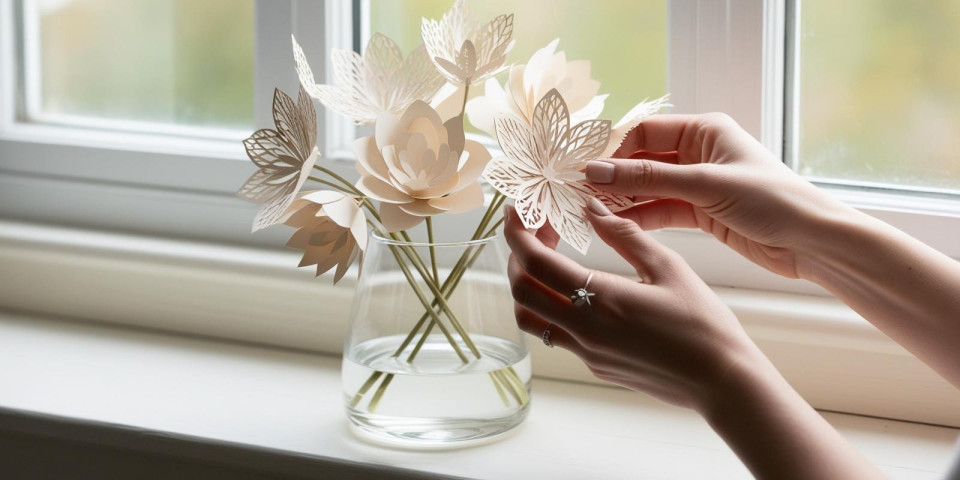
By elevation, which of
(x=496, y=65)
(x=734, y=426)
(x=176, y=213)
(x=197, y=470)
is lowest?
(x=197, y=470)

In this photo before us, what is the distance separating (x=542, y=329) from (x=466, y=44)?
240 mm

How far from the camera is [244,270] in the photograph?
1.19 m

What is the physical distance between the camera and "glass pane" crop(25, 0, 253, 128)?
1320 mm

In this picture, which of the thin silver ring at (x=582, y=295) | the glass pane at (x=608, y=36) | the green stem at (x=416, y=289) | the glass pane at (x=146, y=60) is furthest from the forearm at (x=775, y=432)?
the glass pane at (x=146, y=60)

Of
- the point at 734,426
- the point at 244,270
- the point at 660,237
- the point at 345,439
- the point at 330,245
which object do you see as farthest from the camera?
the point at 244,270

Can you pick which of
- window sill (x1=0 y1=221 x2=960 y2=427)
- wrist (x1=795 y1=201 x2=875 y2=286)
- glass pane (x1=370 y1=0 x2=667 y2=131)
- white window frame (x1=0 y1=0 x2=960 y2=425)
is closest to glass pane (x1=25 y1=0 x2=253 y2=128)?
white window frame (x1=0 y1=0 x2=960 y2=425)

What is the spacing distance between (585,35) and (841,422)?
1.62ft

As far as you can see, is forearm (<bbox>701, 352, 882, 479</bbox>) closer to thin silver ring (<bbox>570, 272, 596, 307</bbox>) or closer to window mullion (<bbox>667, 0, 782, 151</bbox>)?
thin silver ring (<bbox>570, 272, 596, 307</bbox>)

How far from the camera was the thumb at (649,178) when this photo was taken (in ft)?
2.47

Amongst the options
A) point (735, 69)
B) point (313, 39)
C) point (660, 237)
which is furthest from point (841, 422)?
point (313, 39)

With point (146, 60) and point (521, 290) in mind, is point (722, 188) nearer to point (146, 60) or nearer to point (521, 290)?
point (521, 290)

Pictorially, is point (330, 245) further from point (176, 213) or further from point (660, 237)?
point (176, 213)

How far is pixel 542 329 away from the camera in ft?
2.69

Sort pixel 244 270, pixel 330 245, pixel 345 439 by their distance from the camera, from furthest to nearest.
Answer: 1. pixel 244 270
2. pixel 345 439
3. pixel 330 245
